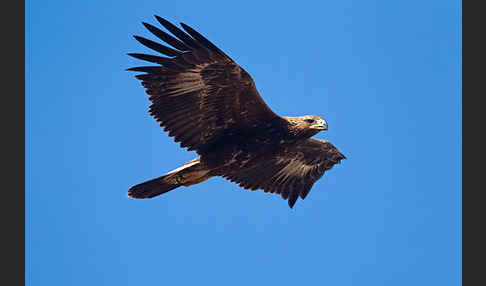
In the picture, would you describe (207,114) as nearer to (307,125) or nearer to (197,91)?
(197,91)

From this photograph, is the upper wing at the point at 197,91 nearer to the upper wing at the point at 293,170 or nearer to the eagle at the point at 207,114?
the eagle at the point at 207,114

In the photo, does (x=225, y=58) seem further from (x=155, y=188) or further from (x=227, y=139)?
(x=155, y=188)

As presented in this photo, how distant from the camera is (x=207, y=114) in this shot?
31.3ft

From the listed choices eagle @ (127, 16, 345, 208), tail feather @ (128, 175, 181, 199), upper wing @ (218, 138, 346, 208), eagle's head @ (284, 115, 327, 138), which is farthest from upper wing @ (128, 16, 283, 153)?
upper wing @ (218, 138, 346, 208)

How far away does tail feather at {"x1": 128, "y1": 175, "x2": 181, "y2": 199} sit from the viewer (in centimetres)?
952

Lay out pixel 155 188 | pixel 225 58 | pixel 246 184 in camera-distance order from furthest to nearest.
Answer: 1. pixel 246 184
2. pixel 155 188
3. pixel 225 58

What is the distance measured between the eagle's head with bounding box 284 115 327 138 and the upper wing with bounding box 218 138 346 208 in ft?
3.92

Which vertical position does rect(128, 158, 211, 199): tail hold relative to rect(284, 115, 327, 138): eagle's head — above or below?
below

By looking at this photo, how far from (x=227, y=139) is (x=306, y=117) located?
125 centimetres

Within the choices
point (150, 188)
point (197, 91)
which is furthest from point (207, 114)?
point (150, 188)

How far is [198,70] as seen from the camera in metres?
9.10

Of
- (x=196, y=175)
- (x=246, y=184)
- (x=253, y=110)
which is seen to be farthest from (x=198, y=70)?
(x=246, y=184)

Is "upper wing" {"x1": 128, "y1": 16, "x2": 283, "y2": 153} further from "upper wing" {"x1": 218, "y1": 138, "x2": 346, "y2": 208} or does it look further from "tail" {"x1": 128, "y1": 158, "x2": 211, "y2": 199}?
"upper wing" {"x1": 218, "y1": 138, "x2": 346, "y2": 208}

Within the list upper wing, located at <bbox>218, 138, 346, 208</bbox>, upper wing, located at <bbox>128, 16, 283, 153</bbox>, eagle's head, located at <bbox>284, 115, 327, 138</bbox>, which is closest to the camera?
upper wing, located at <bbox>128, 16, 283, 153</bbox>
